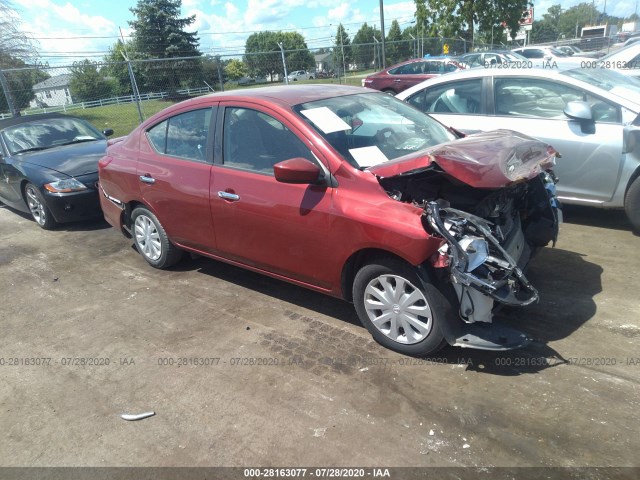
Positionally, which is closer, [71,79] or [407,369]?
[407,369]

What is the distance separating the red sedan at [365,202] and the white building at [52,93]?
1251 centimetres

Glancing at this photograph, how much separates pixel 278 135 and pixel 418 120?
1.32m

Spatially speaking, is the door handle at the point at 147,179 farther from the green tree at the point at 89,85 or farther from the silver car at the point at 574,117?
the green tree at the point at 89,85

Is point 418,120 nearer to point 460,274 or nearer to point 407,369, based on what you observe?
point 460,274

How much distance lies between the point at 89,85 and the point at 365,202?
14.7 meters

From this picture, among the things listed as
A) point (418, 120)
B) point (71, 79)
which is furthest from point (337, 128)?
point (71, 79)

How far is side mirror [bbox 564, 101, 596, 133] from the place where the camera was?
5.04m

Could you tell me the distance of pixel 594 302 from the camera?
3867mm

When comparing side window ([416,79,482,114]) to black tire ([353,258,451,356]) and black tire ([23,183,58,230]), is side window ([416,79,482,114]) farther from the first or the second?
black tire ([23,183,58,230])

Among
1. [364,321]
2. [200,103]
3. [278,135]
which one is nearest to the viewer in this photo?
[364,321]

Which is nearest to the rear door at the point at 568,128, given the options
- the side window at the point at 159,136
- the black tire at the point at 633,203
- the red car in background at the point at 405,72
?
the black tire at the point at 633,203

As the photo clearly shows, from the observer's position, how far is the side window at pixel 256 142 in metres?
3.71

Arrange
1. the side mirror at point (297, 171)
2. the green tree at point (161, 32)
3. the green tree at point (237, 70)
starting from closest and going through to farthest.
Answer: the side mirror at point (297, 171) < the green tree at point (237, 70) < the green tree at point (161, 32)

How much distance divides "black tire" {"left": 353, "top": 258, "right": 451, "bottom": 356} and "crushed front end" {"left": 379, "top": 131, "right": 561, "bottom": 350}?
0.34ft
